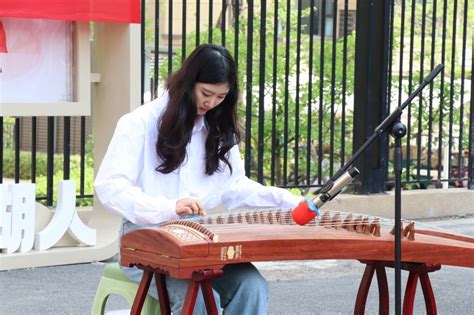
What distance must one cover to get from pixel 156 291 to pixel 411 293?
41.8 inches

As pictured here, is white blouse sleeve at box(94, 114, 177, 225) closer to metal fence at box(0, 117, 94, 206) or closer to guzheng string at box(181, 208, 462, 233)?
guzheng string at box(181, 208, 462, 233)

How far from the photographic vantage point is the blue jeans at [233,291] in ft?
12.6

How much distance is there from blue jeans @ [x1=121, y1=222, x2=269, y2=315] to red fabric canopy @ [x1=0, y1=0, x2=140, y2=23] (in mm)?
2629

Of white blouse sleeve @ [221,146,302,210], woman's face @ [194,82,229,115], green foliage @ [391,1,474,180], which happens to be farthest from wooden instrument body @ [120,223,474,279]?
green foliage @ [391,1,474,180]

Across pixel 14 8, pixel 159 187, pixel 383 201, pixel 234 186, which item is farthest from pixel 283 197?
pixel 383 201

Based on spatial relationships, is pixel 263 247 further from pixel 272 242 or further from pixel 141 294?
pixel 141 294

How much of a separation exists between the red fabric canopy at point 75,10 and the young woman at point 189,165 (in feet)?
7.74

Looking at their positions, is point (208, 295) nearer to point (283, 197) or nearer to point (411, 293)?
point (283, 197)

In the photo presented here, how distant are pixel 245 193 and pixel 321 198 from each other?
2.95 feet

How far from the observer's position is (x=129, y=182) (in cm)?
404

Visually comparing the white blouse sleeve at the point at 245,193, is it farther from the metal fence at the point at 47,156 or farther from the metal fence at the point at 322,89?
the metal fence at the point at 322,89

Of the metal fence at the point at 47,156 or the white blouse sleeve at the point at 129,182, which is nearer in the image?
the white blouse sleeve at the point at 129,182

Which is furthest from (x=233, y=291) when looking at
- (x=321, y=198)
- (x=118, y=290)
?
(x=321, y=198)

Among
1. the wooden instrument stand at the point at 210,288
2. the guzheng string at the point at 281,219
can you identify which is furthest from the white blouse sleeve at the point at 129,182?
the wooden instrument stand at the point at 210,288
